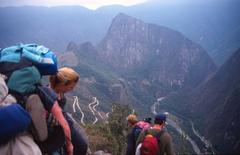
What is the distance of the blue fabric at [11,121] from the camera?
9.99 feet

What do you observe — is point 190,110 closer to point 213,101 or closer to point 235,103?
point 213,101

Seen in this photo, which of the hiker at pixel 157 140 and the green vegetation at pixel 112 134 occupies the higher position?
the hiker at pixel 157 140

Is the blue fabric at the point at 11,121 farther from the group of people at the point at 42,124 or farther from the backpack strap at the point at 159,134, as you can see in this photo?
the backpack strap at the point at 159,134

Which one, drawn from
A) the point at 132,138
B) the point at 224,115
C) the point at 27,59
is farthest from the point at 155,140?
the point at 224,115

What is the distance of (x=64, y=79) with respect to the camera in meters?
4.29

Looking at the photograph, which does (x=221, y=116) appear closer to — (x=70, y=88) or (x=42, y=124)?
(x=70, y=88)

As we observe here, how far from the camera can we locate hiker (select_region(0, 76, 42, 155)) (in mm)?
3059

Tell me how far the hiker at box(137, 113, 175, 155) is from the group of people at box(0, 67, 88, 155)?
5.74 feet

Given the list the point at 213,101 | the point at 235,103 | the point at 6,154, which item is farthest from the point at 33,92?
the point at 213,101

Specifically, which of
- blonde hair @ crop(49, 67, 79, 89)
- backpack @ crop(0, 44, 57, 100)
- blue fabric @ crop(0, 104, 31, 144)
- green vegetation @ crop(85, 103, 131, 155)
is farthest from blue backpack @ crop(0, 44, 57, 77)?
green vegetation @ crop(85, 103, 131, 155)

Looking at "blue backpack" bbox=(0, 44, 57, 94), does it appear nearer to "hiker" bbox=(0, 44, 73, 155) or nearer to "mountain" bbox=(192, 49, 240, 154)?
"hiker" bbox=(0, 44, 73, 155)

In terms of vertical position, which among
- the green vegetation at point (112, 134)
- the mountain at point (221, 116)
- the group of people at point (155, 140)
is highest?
the group of people at point (155, 140)

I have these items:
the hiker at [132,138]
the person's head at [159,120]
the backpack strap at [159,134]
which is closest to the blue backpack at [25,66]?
the backpack strap at [159,134]

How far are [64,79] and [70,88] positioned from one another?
17 centimetres
